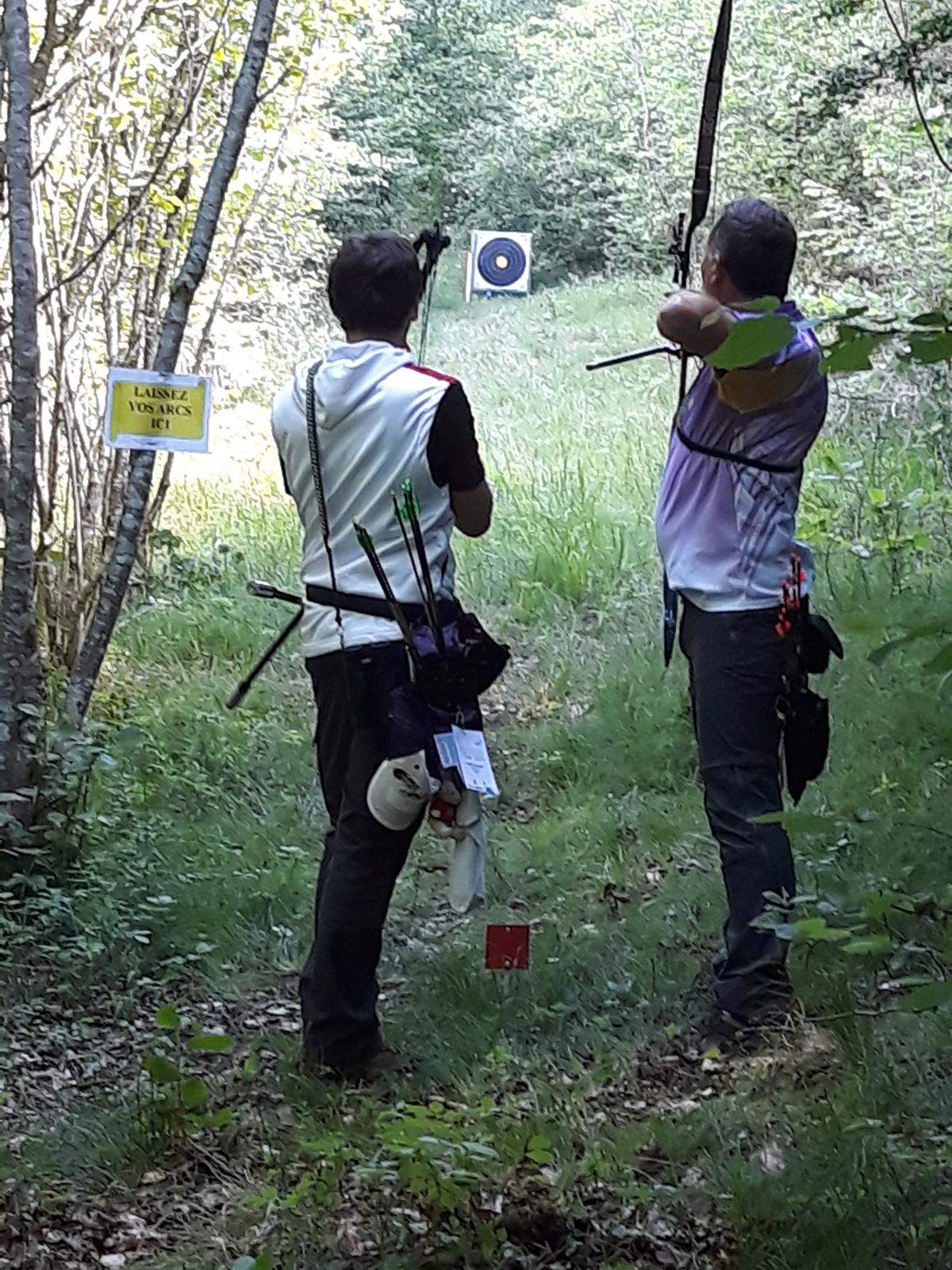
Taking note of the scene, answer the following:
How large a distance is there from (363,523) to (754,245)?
3.17 feet

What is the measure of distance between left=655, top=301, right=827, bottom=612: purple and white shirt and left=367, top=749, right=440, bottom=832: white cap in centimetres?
69

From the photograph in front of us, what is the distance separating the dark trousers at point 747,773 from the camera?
3.12m

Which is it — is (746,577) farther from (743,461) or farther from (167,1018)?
(167,1018)

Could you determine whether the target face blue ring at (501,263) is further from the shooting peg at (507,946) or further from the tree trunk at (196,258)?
the shooting peg at (507,946)

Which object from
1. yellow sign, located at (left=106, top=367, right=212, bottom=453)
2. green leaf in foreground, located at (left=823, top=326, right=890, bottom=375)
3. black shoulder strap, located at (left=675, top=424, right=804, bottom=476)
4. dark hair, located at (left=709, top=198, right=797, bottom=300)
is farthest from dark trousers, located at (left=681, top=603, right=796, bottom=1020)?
yellow sign, located at (left=106, top=367, right=212, bottom=453)

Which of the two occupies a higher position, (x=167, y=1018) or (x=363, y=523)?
(x=363, y=523)

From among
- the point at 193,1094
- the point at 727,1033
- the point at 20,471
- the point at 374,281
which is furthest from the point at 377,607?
the point at 20,471

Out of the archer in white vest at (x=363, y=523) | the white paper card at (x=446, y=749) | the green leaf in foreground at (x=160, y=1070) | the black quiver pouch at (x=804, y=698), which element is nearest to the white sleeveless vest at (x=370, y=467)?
the archer in white vest at (x=363, y=523)

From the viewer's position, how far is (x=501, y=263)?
17.9 meters

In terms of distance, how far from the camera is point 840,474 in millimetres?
6535

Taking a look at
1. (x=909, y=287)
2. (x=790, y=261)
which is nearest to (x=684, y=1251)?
(x=790, y=261)

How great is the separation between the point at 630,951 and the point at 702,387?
57.1 inches

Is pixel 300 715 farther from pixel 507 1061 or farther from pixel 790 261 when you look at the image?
pixel 790 261

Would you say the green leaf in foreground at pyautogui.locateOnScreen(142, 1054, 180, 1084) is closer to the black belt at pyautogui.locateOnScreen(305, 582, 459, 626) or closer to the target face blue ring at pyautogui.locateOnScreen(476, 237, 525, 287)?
the black belt at pyautogui.locateOnScreen(305, 582, 459, 626)
